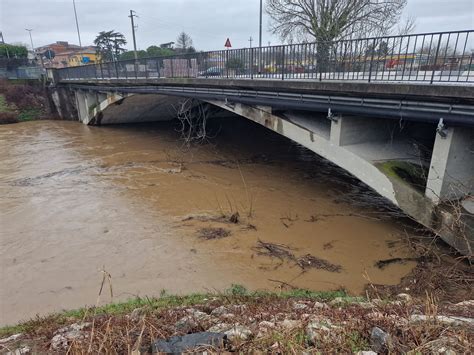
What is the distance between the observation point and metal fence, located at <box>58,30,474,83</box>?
249 inches

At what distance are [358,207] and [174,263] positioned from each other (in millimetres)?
4934

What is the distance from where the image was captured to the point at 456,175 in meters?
5.95

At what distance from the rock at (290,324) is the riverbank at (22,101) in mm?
27584

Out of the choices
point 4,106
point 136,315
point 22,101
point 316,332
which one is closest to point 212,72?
point 136,315

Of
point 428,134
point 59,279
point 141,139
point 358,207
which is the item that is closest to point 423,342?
point 59,279

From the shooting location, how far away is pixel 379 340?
2564 millimetres

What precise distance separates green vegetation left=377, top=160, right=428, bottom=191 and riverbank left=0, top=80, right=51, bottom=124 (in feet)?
86.5

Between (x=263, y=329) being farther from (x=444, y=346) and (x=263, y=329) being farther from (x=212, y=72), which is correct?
(x=212, y=72)

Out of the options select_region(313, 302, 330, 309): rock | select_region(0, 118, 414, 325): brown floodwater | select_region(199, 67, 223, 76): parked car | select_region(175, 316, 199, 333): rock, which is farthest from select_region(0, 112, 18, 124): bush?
select_region(313, 302, 330, 309): rock

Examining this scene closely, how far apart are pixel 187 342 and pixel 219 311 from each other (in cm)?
95

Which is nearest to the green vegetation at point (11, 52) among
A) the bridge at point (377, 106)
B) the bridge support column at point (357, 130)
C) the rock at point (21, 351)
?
the bridge at point (377, 106)

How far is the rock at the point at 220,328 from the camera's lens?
9.88 ft

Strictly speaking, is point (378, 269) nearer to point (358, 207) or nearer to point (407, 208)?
point (407, 208)

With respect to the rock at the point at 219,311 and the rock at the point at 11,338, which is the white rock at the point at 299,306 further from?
the rock at the point at 11,338
